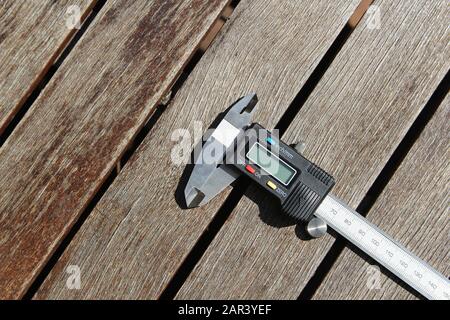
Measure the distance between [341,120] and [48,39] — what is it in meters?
0.97

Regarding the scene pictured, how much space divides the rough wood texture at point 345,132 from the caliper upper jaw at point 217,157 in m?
0.12

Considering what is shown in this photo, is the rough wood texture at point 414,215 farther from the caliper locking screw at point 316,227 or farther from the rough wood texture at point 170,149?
the rough wood texture at point 170,149

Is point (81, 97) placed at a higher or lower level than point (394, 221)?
lower

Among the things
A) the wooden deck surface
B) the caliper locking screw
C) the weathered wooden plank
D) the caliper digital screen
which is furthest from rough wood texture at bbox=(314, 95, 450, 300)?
the weathered wooden plank

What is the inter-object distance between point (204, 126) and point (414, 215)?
2.36ft

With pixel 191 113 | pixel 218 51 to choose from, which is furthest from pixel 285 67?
pixel 191 113

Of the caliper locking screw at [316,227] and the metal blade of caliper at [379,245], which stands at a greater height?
the metal blade of caliper at [379,245]

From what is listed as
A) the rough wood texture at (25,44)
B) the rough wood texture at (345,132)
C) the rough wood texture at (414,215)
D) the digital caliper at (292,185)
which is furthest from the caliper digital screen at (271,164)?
the rough wood texture at (25,44)

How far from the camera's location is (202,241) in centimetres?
158

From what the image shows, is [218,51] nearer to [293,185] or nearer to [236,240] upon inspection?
[293,185]

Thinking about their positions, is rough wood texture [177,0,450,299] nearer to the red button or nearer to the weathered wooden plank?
the red button

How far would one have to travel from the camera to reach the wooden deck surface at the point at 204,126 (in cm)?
147

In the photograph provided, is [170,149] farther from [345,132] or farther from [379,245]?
[379,245]
